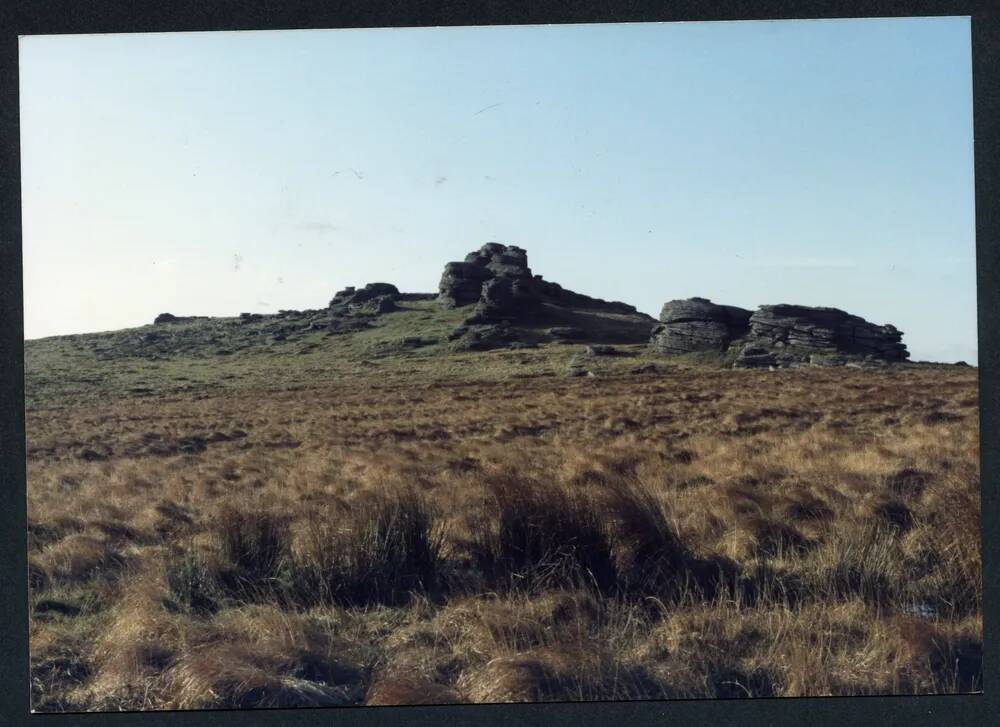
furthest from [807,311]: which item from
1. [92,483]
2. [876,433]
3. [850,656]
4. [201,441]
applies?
[850,656]

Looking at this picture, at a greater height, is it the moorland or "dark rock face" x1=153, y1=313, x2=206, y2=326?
"dark rock face" x1=153, y1=313, x2=206, y2=326

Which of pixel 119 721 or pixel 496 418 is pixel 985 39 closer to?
pixel 119 721

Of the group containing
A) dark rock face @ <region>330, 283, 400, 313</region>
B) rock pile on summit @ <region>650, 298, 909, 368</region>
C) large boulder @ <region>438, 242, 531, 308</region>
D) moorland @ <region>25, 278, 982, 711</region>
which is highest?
large boulder @ <region>438, 242, 531, 308</region>

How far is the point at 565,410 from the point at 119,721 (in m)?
16.2

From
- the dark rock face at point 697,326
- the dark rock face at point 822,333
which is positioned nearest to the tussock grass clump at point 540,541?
the dark rock face at point 822,333

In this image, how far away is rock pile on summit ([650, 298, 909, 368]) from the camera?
3772 centimetres

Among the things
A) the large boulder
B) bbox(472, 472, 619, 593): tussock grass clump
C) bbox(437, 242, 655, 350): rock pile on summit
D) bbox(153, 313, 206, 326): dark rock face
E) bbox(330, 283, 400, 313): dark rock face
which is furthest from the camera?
the large boulder

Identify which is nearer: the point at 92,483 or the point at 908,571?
the point at 908,571

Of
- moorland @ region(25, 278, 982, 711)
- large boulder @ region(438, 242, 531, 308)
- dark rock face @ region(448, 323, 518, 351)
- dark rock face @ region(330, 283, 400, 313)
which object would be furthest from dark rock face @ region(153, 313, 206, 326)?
large boulder @ region(438, 242, 531, 308)

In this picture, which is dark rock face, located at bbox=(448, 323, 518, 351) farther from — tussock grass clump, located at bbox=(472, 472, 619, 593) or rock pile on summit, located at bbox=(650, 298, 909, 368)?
tussock grass clump, located at bbox=(472, 472, 619, 593)

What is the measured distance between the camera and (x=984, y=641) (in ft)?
15.8

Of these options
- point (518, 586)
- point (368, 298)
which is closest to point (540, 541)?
point (518, 586)

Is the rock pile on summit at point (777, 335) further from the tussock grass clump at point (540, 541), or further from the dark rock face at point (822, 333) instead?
the tussock grass clump at point (540, 541)

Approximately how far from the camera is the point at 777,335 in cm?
4094
